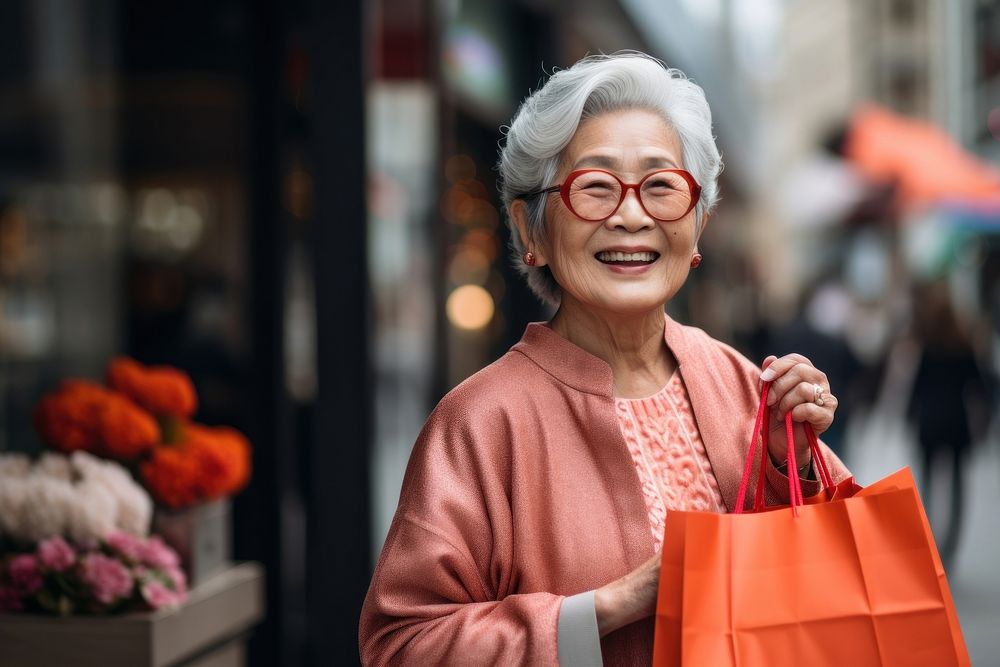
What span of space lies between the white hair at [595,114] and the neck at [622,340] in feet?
0.52

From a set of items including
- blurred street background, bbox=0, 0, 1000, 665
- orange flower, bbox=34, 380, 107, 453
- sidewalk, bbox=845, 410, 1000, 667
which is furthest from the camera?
sidewalk, bbox=845, 410, 1000, 667

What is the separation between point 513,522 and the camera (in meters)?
1.87

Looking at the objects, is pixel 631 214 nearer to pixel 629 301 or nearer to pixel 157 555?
pixel 629 301

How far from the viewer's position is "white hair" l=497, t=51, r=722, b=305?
1.89 m

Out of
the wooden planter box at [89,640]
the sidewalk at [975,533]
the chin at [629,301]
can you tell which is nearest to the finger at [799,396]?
the chin at [629,301]

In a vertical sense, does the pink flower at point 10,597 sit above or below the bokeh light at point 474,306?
below

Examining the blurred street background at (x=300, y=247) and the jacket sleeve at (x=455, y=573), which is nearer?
the jacket sleeve at (x=455, y=573)

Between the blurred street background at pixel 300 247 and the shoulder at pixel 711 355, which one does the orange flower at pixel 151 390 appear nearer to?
the blurred street background at pixel 300 247

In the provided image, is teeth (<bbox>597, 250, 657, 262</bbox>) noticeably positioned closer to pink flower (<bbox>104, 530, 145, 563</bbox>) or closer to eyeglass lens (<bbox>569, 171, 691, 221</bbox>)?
eyeglass lens (<bbox>569, 171, 691, 221</bbox>)

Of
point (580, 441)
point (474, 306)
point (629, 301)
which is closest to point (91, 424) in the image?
point (580, 441)

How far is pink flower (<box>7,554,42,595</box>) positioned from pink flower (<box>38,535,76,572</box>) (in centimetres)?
3

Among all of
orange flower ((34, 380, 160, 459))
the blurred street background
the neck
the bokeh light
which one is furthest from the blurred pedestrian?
the neck

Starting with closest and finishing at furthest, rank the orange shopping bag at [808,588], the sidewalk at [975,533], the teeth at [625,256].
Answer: the orange shopping bag at [808,588] < the teeth at [625,256] < the sidewalk at [975,533]

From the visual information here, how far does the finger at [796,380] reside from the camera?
1.87 metres
